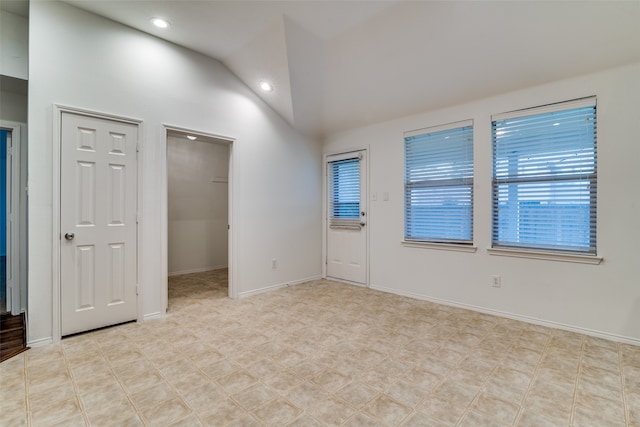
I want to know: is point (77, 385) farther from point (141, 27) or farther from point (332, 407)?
point (141, 27)

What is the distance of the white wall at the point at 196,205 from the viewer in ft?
17.8

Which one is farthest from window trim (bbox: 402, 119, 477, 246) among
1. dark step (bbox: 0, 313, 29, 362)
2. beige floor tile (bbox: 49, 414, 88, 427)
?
dark step (bbox: 0, 313, 29, 362)

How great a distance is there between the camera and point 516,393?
1.87 m

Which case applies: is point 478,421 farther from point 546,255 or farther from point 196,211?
point 196,211

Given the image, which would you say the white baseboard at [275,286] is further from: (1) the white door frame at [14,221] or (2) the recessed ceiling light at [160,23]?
(2) the recessed ceiling light at [160,23]

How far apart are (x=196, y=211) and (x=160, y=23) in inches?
134

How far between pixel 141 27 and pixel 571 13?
12.8ft

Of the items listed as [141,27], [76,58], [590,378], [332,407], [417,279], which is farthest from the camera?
[417,279]

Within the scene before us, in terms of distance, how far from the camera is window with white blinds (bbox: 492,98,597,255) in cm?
278

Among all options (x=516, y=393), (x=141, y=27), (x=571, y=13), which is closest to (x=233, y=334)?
(x=516, y=393)

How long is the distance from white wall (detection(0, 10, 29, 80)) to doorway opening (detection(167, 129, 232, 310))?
2.26 m

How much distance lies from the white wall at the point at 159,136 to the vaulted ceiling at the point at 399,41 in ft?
0.83

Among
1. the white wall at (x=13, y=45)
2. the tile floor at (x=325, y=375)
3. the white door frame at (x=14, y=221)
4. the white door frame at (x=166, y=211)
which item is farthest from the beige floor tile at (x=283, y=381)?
the white wall at (x=13, y=45)

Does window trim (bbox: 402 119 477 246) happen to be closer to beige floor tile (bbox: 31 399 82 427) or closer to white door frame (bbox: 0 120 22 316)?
beige floor tile (bbox: 31 399 82 427)
